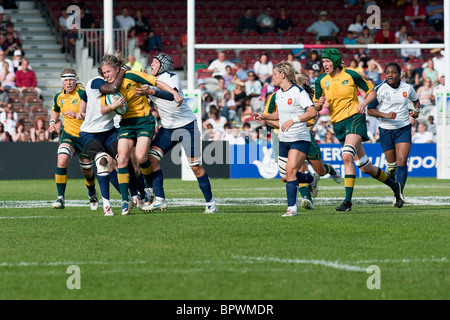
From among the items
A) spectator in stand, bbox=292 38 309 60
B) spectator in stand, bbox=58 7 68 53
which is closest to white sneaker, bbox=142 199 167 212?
spectator in stand, bbox=292 38 309 60

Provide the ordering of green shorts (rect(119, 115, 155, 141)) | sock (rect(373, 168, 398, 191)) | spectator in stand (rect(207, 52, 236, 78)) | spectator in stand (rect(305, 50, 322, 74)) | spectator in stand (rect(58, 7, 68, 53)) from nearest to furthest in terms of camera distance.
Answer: green shorts (rect(119, 115, 155, 141))
sock (rect(373, 168, 398, 191))
spectator in stand (rect(305, 50, 322, 74))
spectator in stand (rect(207, 52, 236, 78))
spectator in stand (rect(58, 7, 68, 53))

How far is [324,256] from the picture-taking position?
22.9 feet

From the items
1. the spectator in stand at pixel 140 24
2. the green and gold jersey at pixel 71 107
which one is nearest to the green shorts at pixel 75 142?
the green and gold jersey at pixel 71 107

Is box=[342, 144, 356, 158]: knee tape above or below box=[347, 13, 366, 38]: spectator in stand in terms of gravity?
below

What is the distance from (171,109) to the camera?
36.7ft

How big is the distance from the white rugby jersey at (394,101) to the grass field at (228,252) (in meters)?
1.31

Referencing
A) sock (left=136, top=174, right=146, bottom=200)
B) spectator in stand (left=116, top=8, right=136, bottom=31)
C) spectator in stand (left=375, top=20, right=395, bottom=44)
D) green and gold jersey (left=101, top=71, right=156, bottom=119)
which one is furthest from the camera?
spectator in stand (left=116, top=8, right=136, bottom=31)

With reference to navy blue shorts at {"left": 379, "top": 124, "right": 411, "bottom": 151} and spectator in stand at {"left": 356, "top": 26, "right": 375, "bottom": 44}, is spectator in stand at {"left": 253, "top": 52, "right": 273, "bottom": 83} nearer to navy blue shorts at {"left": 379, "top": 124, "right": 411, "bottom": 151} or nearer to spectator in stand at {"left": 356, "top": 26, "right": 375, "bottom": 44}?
spectator in stand at {"left": 356, "top": 26, "right": 375, "bottom": 44}

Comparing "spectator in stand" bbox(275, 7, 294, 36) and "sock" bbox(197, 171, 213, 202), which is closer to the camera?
"sock" bbox(197, 171, 213, 202)

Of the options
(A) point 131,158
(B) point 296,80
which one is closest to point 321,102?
(B) point 296,80

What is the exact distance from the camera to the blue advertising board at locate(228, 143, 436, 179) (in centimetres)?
2192

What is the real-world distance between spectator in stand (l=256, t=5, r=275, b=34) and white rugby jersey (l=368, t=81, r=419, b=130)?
14.8 meters

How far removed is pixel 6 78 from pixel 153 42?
15.5ft

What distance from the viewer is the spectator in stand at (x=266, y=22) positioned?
27.7 m
